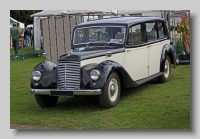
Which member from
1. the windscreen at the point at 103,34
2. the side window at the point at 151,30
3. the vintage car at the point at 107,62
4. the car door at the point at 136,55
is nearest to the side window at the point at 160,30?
the vintage car at the point at 107,62

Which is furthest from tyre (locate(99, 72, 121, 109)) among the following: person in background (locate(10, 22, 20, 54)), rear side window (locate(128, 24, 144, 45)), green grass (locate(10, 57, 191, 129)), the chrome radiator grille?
person in background (locate(10, 22, 20, 54))

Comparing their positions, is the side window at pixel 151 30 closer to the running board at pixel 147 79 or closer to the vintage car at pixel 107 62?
the vintage car at pixel 107 62

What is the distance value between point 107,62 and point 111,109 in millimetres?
783

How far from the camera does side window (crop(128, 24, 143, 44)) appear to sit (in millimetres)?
8196

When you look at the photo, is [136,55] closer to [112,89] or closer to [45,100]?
[112,89]

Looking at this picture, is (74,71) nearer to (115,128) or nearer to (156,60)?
(115,128)

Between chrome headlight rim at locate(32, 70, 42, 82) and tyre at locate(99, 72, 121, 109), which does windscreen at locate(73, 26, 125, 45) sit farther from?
chrome headlight rim at locate(32, 70, 42, 82)

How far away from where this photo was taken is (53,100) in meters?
7.82

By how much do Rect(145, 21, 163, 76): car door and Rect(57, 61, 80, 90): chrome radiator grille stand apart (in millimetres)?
2013

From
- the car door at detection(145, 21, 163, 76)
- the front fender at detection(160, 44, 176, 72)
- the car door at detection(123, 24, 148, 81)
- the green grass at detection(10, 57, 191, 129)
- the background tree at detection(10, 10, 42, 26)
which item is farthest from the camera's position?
the front fender at detection(160, 44, 176, 72)

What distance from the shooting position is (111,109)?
734 centimetres

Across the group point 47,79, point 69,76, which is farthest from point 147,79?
point 47,79

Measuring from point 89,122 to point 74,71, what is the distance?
894mm

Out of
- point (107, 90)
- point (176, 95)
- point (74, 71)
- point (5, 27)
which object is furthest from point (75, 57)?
point (176, 95)
